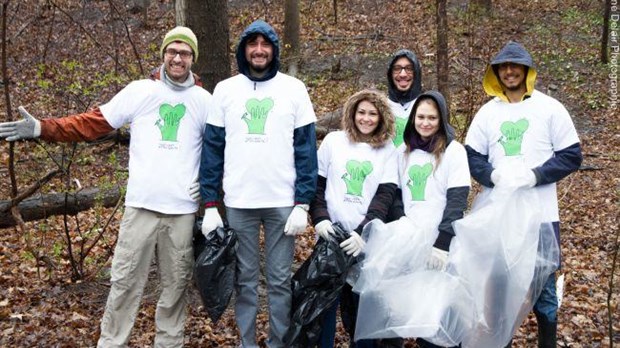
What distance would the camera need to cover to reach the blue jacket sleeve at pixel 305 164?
4.24m

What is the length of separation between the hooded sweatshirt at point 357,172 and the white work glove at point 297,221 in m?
0.17

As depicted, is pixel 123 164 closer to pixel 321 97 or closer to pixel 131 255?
pixel 321 97

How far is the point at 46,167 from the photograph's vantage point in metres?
8.21

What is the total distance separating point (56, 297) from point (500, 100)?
4.33 m

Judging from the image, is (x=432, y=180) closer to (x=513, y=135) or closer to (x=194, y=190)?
(x=513, y=135)

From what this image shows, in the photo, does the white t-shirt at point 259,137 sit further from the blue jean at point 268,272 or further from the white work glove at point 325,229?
the white work glove at point 325,229

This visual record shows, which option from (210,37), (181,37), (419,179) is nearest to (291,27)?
(210,37)

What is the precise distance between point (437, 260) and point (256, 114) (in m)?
1.52

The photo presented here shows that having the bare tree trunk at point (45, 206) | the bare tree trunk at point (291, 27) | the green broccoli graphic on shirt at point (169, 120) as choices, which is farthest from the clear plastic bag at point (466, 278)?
the bare tree trunk at point (291, 27)

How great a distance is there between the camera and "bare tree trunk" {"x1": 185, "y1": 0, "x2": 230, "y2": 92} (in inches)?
202

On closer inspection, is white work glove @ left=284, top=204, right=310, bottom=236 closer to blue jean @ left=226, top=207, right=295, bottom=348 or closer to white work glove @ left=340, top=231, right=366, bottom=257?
blue jean @ left=226, top=207, right=295, bottom=348

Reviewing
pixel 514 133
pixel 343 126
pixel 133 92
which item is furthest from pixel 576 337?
pixel 133 92

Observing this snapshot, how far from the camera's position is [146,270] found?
4.45 meters

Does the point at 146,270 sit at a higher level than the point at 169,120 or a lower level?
lower
